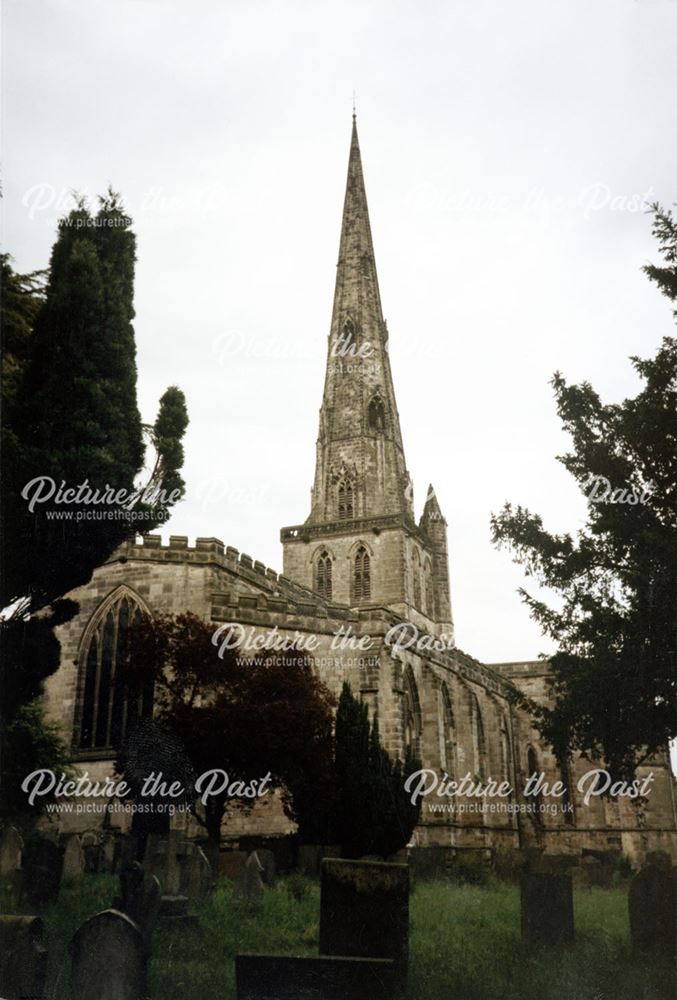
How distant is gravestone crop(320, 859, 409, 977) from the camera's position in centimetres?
782

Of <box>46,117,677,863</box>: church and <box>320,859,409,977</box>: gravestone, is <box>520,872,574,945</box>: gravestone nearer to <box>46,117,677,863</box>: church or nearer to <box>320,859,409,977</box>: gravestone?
<box>320,859,409,977</box>: gravestone

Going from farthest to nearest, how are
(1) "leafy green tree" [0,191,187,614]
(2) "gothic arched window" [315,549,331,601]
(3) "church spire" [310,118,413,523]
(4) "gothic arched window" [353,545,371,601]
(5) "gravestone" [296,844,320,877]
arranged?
(3) "church spire" [310,118,413,523] < (2) "gothic arched window" [315,549,331,601] < (4) "gothic arched window" [353,545,371,601] < (5) "gravestone" [296,844,320,877] < (1) "leafy green tree" [0,191,187,614]

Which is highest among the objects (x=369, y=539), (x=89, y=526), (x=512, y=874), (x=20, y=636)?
(x=369, y=539)

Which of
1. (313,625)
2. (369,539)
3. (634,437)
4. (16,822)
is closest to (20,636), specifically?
(16,822)

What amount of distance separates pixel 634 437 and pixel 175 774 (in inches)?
357

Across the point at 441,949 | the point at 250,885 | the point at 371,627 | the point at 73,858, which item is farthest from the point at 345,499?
the point at 441,949

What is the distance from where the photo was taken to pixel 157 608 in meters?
19.9

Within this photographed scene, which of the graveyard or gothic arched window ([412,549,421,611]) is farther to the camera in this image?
gothic arched window ([412,549,421,611])

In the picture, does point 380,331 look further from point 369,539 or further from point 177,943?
point 177,943

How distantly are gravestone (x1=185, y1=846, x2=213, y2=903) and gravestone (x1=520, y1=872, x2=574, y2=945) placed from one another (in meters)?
4.35

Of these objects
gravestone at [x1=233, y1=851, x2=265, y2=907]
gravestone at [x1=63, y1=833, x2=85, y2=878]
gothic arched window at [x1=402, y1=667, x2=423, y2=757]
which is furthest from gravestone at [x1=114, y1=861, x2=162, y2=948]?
gothic arched window at [x1=402, y1=667, x2=423, y2=757]

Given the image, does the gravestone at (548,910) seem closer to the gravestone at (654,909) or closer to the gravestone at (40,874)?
the gravestone at (654,909)

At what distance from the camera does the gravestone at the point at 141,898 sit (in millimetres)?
9242

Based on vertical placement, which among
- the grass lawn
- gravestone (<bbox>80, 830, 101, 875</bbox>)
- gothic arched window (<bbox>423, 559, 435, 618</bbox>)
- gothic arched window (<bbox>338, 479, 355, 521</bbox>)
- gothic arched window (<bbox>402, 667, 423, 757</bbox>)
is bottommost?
the grass lawn
